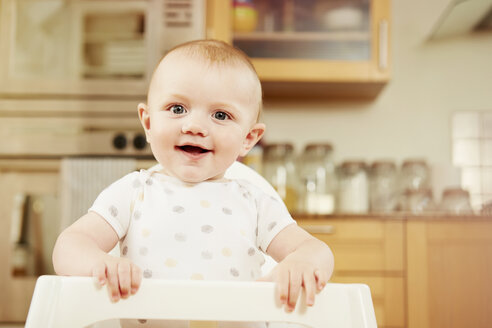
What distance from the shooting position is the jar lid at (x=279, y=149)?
238cm

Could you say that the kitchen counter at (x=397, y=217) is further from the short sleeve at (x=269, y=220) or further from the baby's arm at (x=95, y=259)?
the baby's arm at (x=95, y=259)

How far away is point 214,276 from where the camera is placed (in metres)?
0.74

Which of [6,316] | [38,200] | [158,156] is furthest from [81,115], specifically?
[158,156]

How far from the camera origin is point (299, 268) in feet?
2.02

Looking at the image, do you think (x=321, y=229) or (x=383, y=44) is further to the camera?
(x=383, y=44)

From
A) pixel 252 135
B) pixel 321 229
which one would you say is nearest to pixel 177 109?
pixel 252 135

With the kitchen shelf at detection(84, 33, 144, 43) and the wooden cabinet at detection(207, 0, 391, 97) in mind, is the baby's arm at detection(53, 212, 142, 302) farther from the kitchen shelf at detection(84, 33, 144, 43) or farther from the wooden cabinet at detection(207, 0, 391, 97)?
the wooden cabinet at detection(207, 0, 391, 97)

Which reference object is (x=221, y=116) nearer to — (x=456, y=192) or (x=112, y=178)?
(x=112, y=178)

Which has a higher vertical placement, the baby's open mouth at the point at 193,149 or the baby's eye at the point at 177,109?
the baby's eye at the point at 177,109

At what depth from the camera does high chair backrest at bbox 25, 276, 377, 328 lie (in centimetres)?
54

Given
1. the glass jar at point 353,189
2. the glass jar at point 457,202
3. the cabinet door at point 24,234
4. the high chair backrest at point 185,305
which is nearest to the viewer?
the high chair backrest at point 185,305

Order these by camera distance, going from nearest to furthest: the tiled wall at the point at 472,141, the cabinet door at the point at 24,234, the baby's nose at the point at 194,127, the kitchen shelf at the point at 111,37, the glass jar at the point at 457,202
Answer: the baby's nose at the point at 194,127
the cabinet door at the point at 24,234
the kitchen shelf at the point at 111,37
the glass jar at the point at 457,202
the tiled wall at the point at 472,141

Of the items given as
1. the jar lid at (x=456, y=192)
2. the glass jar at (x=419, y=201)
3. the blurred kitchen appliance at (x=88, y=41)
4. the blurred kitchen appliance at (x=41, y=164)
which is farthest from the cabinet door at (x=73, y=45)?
the jar lid at (x=456, y=192)

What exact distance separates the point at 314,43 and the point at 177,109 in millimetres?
1727
